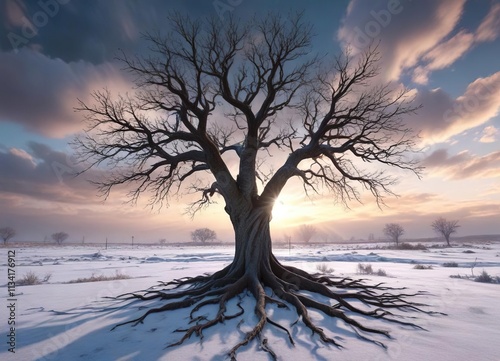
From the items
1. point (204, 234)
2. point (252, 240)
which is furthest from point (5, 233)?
Result: point (252, 240)

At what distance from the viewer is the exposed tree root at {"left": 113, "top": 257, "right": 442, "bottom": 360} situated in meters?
4.67

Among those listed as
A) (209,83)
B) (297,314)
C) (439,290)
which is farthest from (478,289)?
(209,83)

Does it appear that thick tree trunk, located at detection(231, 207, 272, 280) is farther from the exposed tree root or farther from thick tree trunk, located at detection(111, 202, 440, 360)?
the exposed tree root

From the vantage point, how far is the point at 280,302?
20.5 feet

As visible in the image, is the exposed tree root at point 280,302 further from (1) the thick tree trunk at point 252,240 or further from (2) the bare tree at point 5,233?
(2) the bare tree at point 5,233

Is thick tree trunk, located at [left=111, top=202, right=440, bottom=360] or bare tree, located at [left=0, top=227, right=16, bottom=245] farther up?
bare tree, located at [left=0, top=227, right=16, bottom=245]

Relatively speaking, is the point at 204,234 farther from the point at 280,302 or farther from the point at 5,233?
the point at 280,302

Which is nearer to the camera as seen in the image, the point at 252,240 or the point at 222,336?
the point at 222,336

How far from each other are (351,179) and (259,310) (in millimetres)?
6383

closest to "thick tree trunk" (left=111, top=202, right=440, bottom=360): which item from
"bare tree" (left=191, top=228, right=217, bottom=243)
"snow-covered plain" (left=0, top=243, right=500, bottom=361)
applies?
"snow-covered plain" (left=0, top=243, right=500, bottom=361)

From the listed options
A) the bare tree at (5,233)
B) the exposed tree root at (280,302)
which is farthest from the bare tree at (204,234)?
the exposed tree root at (280,302)

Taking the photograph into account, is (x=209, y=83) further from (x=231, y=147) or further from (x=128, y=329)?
(x=128, y=329)

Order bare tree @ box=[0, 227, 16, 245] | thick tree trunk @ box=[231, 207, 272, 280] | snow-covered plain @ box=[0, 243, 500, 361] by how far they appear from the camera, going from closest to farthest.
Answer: snow-covered plain @ box=[0, 243, 500, 361] < thick tree trunk @ box=[231, 207, 272, 280] < bare tree @ box=[0, 227, 16, 245]

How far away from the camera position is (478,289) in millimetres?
8617
